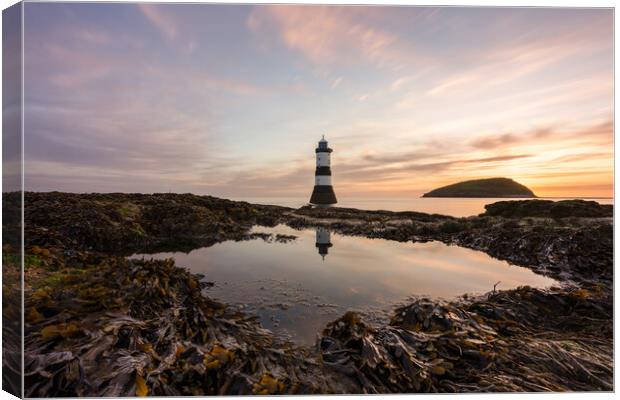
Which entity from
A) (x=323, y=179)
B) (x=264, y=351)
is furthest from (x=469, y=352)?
(x=323, y=179)

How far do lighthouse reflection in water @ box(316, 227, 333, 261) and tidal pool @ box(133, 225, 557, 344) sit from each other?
0.22 ft

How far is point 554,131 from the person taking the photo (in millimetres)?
5418

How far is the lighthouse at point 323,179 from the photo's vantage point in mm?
23609

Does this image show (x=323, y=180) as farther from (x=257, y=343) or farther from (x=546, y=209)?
(x=257, y=343)

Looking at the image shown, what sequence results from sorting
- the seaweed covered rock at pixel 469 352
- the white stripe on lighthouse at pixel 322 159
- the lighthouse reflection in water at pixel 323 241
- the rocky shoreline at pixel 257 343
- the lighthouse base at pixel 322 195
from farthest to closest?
1. the lighthouse base at pixel 322 195
2. the white stripe on lighthouse at pixel 322 159
3. the lighthouse reflection in water at pixel 323 241
4. the seaweed covered rock at pixel 469 352
5. the rocky shoreline at pixel 257 343

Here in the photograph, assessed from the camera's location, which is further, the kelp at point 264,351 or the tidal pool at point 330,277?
the tidal pool at point 330,277

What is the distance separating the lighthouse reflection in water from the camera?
30.3 ft

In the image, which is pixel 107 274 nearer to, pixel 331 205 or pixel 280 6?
pixel 280 6

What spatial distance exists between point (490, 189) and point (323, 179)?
1653 centimetres

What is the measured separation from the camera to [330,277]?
6.27m

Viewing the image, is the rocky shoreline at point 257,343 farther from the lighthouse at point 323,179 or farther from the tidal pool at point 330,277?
the lighthouse at point 323,179

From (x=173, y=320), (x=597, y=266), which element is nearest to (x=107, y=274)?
(x=173, y=320)

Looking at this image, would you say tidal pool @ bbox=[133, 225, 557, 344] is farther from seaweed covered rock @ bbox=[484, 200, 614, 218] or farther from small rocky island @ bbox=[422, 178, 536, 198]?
seaweed covered rock @ bbox=[484, 200, 614, 218]

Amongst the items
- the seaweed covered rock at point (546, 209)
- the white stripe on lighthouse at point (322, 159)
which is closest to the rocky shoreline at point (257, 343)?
the seaweed covered rock at point (546, 209)
